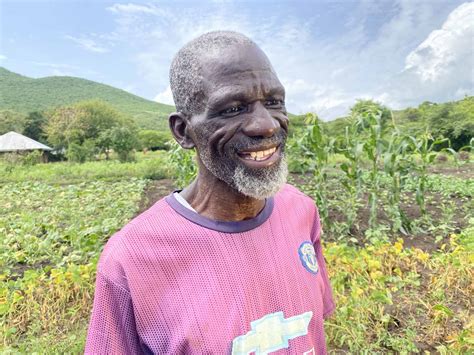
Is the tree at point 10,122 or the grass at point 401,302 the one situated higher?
the tree at point 10,122

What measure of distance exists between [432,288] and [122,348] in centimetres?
262

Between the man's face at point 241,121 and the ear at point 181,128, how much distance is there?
34 mm

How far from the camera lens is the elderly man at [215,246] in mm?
888

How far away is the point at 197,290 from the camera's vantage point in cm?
91

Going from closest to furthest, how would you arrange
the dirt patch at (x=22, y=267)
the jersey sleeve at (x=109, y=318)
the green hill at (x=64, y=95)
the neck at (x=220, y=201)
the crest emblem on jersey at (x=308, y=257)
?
1. the jersey sleeve at (x=109, y=318)
2. the neck at (x=220, y=201)
3. the crest emblem on jersey at (x=308, y=257)
4. the dirt patch at (x=22, y=267)
5. the green hill at (x=64, y=95)

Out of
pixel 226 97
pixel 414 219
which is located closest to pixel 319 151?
pixel 414 219

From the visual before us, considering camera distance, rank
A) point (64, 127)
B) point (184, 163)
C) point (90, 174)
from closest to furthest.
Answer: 1. point (184, 163)
2. point (90, 174)
3. point (64, 127)

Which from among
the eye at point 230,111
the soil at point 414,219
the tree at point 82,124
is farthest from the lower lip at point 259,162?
the tree at point 82,124

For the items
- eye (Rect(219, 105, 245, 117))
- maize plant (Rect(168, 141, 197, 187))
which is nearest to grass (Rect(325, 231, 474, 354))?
eye (Rect(219, 105, 245, 117))

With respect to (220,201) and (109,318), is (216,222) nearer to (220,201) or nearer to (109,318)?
(220,201)

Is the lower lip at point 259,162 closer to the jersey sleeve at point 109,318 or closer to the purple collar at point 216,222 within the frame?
the purple collar at point 216,222

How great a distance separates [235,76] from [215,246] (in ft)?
1.39

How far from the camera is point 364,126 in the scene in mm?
4871

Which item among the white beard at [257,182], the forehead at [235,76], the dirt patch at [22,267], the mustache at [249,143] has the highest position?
the forehead at [235,76]
